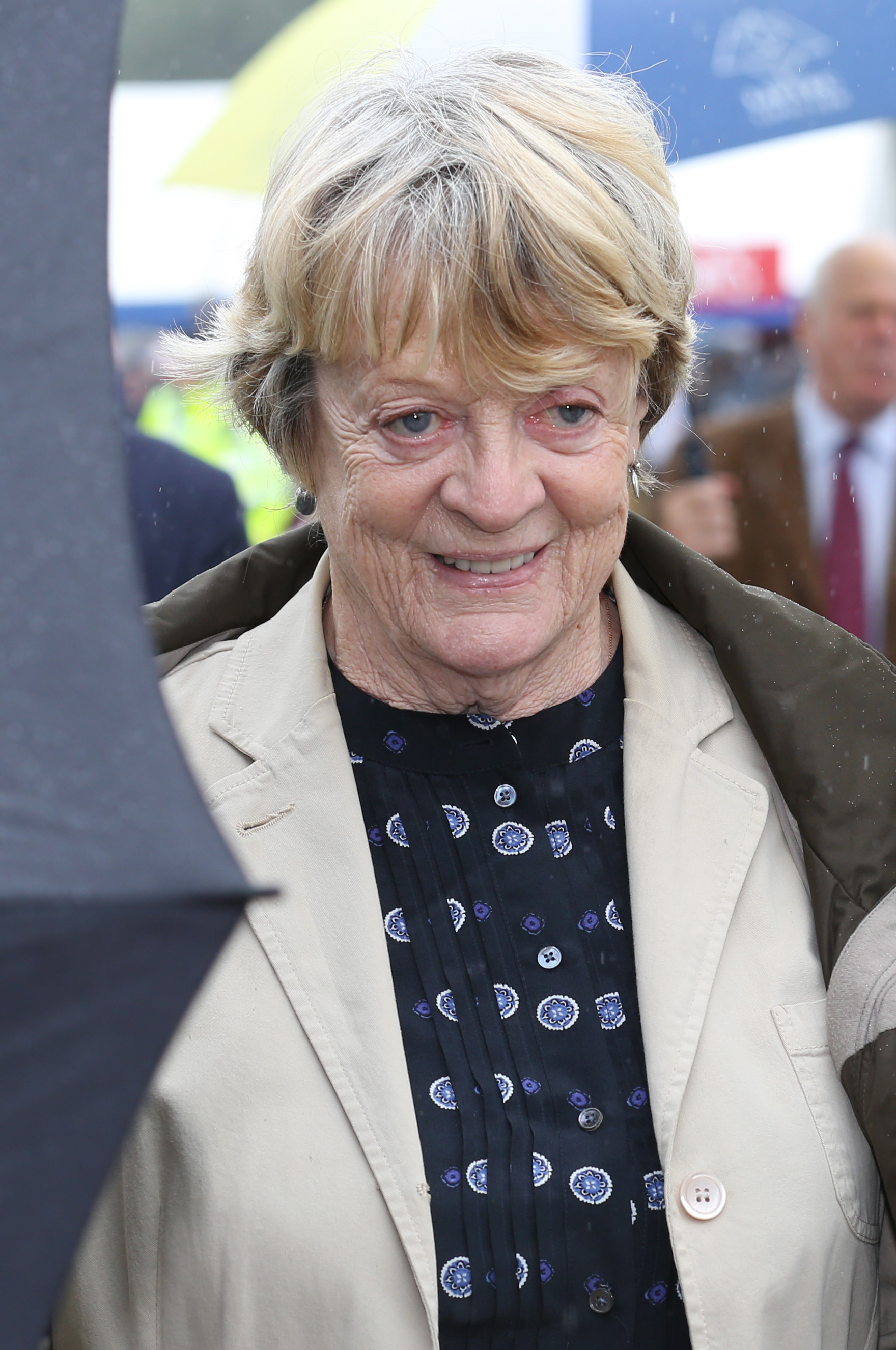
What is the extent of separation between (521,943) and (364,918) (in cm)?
22

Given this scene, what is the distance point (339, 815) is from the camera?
2.08 metres

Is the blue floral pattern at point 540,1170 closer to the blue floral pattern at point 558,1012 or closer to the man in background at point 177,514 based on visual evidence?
the blue floral pattern at point 558,1012

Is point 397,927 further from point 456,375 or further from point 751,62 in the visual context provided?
point 751,62

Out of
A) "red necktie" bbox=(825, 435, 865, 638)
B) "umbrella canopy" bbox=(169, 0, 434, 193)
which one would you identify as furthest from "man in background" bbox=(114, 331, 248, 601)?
"red necktie" bbox=(825, 435, 865, 638)

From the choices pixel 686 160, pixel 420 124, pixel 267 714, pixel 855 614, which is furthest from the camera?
pixel 855 614

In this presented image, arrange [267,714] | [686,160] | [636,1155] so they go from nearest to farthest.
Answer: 1. [636,1155]
2. [267,714]
3. [686,160]

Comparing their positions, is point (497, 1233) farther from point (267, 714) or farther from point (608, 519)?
point (608, 519)

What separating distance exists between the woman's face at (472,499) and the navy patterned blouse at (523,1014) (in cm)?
15

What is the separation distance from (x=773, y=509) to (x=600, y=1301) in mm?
3731

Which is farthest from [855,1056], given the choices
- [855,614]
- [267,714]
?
[855,614]

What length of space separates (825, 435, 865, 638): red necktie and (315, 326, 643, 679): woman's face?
3.11 m

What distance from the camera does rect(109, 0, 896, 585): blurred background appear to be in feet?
12.5

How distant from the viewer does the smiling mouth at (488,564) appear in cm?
208

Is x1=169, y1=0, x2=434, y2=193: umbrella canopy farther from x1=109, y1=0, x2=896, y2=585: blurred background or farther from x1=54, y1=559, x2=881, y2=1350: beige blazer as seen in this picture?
x1=54, y1=559, x2=881, y2=1350: beige blazer
